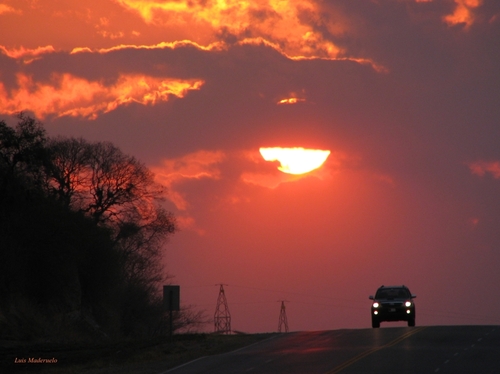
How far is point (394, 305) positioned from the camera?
48.4 meters

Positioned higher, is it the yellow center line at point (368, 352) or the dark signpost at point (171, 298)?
the dark signpost at point (171, 298)

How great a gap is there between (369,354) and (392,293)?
1405 cm

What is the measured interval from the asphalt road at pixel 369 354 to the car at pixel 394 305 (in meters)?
2.00

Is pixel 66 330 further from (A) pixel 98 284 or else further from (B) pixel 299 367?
(B) pixel 299 367

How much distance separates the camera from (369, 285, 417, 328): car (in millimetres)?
48344

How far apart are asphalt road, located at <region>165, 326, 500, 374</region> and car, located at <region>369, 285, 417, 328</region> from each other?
1999mm

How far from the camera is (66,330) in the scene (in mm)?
53656

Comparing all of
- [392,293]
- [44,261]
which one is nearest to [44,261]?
[44,261]

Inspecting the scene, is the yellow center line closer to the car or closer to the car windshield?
the car

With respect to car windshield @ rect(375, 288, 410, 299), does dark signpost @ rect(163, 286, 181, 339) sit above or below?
below

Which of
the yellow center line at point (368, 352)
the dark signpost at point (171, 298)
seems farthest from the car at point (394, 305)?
the dark signpost at point (171, 298)

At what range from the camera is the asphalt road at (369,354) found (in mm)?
31266

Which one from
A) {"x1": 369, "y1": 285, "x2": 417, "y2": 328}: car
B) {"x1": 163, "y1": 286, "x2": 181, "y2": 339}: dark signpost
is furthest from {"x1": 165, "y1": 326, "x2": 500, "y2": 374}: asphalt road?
{"x1": 163, "y1": 286, "x2": 181, "y2": 339}: dark signpost

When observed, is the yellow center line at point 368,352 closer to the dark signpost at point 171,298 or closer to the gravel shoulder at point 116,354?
the gravel shoulder at point 116,354
